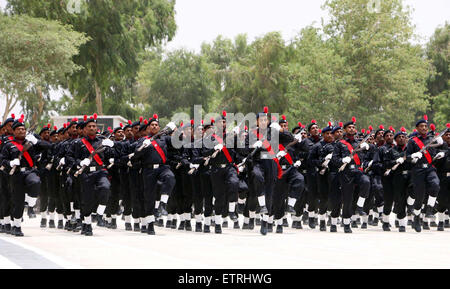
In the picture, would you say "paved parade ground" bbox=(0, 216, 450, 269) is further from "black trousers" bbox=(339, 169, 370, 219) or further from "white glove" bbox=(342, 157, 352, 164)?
"white glove" bbox=(342, 157, 352, 164)

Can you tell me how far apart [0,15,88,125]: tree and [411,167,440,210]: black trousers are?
89.6 ft

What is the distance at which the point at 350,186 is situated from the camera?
62.3 feet

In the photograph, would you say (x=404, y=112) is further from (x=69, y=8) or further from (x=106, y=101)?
(x=69, y=8)

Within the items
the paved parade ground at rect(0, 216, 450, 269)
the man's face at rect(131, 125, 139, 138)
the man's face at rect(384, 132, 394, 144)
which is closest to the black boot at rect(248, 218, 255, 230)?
the paved parade ground at rect(0, 216, 450, 269)

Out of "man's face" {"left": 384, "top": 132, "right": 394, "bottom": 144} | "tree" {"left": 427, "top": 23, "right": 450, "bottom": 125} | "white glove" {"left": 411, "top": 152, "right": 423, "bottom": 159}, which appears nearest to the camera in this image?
"white glove" {"left": 411, "top": 152, "right": 423, "bottom": 159}

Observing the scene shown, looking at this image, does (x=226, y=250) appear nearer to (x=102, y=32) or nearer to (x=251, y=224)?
(x=251, y=224)

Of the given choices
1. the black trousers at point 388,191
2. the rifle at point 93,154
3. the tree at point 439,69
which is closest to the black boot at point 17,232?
the rifle at point 93,154

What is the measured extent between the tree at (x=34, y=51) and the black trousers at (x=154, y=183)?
85.2ft

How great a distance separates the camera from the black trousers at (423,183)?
63.1 feet

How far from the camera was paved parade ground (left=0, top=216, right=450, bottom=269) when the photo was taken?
39.4 ft

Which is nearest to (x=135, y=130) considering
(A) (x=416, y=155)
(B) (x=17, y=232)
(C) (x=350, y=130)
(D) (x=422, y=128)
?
(B) (x=17, y=232)

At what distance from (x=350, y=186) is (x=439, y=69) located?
173ft
